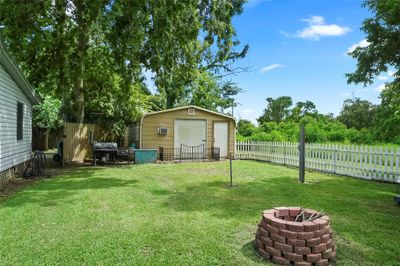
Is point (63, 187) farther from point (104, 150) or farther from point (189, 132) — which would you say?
point (189, 132)

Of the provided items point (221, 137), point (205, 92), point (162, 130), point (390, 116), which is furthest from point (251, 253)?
point (205, 92)

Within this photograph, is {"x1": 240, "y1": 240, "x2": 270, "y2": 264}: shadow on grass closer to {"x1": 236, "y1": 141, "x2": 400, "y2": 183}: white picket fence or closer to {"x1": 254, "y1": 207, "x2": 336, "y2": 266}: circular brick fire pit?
{"x1": 254, "y1": 207, "x2": 336, "y2": 266}: circular brick fire pit

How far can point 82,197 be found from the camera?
6.35m

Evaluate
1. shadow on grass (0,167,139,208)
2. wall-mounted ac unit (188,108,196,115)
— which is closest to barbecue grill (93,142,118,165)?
shadow on grass (0,167,139,208)

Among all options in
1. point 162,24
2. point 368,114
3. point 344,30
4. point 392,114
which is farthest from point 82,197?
point 368,114

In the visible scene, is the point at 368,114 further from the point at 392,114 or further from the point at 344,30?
the point at 392,114

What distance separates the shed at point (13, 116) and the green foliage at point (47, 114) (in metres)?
9.66

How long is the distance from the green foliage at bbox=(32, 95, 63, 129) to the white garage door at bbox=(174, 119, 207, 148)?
9352 mm

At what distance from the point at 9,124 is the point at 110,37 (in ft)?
14.2

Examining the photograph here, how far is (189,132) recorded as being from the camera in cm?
1538

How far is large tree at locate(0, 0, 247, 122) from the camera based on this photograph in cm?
959

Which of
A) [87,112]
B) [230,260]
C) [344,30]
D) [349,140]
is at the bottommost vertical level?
[230,260]

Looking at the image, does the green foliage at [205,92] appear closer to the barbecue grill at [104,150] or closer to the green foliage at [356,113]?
the barbecue grill at [104,150]

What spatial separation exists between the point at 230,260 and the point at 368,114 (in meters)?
43.9
